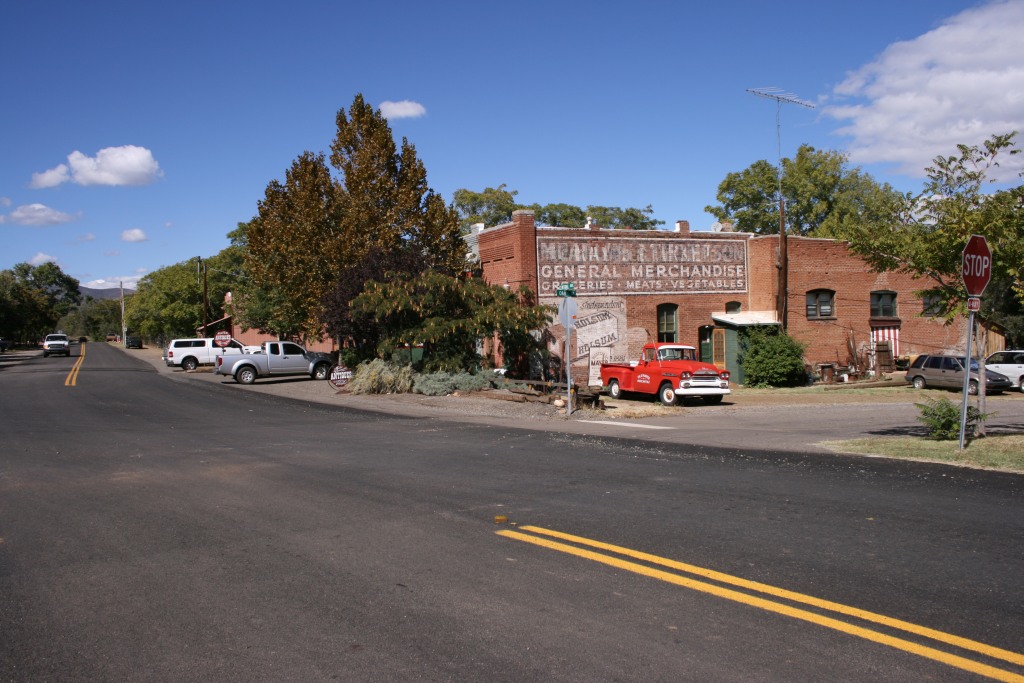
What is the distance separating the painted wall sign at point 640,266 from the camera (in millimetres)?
29625

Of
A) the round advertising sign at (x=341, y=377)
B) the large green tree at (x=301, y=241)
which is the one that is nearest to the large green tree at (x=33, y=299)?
the large green tree at (x=301, y=241)

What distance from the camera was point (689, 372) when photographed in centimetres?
2425

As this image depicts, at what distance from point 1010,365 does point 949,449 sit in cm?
2206

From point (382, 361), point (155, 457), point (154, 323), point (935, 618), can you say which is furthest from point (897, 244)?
point (154, 323)

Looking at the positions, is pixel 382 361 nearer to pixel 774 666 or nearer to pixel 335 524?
pixel 335 524

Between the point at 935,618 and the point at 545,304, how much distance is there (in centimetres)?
2411

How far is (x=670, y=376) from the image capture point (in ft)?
80.1

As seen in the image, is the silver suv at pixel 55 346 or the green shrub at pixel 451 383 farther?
the silver suv at pixel 55 346

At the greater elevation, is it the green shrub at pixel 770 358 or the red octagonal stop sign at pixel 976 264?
the red octagonal stop sign at pixel 976 264

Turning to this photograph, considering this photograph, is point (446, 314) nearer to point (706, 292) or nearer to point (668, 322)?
point (668, 322)

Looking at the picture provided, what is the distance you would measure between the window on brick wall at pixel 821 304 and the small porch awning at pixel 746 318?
6.79 feet

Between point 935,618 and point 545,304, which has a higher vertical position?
point 545,304

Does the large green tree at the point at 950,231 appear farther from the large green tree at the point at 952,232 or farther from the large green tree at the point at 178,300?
the large green tree at the point at 178,300

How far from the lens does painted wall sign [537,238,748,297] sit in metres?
29.6
